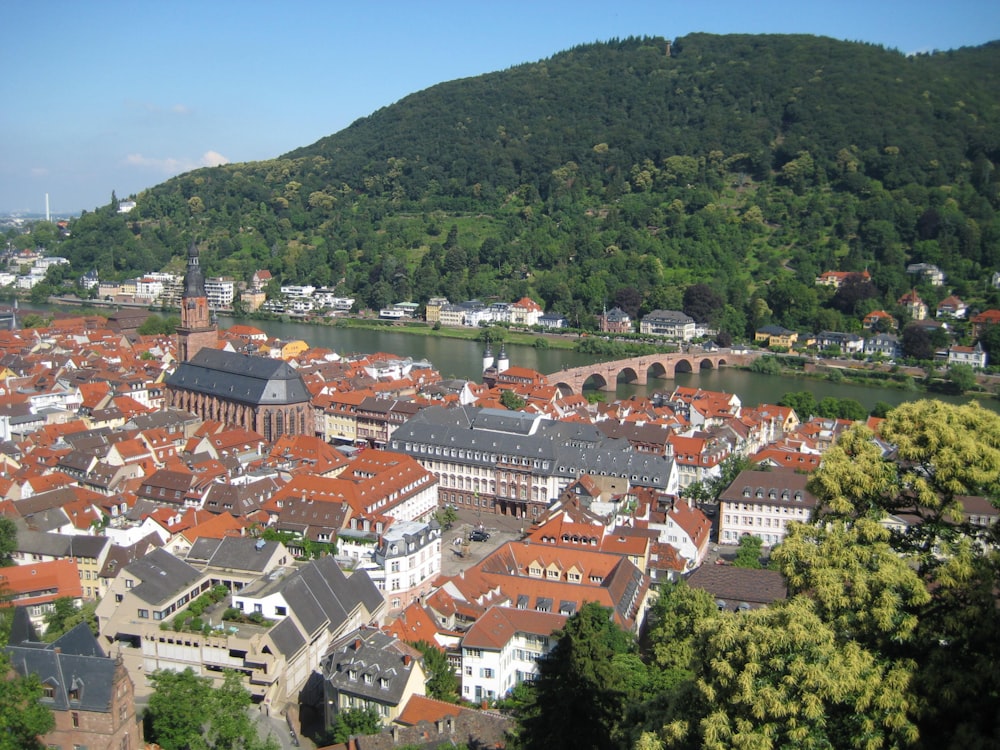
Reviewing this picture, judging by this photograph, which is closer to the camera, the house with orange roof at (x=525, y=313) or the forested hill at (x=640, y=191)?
the house with orange roof at (x=525, y=313)

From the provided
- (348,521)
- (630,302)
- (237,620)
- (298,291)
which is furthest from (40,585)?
(298,291)

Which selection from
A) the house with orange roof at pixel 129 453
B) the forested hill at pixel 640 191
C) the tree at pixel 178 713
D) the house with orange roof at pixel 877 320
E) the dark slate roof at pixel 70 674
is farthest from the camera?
the forested hill at pixel 640 191

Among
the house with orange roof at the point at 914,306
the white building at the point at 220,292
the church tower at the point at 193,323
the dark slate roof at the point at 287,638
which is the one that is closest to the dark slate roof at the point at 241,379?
the church tower at the point at 193,323

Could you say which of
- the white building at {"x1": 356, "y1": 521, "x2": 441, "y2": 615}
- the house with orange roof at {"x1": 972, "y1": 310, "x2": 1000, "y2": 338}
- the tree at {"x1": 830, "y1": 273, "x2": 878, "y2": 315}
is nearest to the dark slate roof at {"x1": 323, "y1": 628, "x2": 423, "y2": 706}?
the white building at {"x1": 356, "y1": 521, "x2": 441, "y2": 615}

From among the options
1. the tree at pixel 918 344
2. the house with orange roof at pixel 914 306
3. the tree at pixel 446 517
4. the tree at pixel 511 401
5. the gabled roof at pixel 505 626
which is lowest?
the tree at pixel 446 517

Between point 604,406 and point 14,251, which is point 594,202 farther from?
point 14,251

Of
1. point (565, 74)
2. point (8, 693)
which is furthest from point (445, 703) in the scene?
point (565, 74)

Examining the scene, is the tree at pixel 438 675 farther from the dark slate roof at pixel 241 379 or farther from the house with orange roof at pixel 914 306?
the house with orange roof at pixel 914 306

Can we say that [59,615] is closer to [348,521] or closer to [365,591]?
[365,591]
